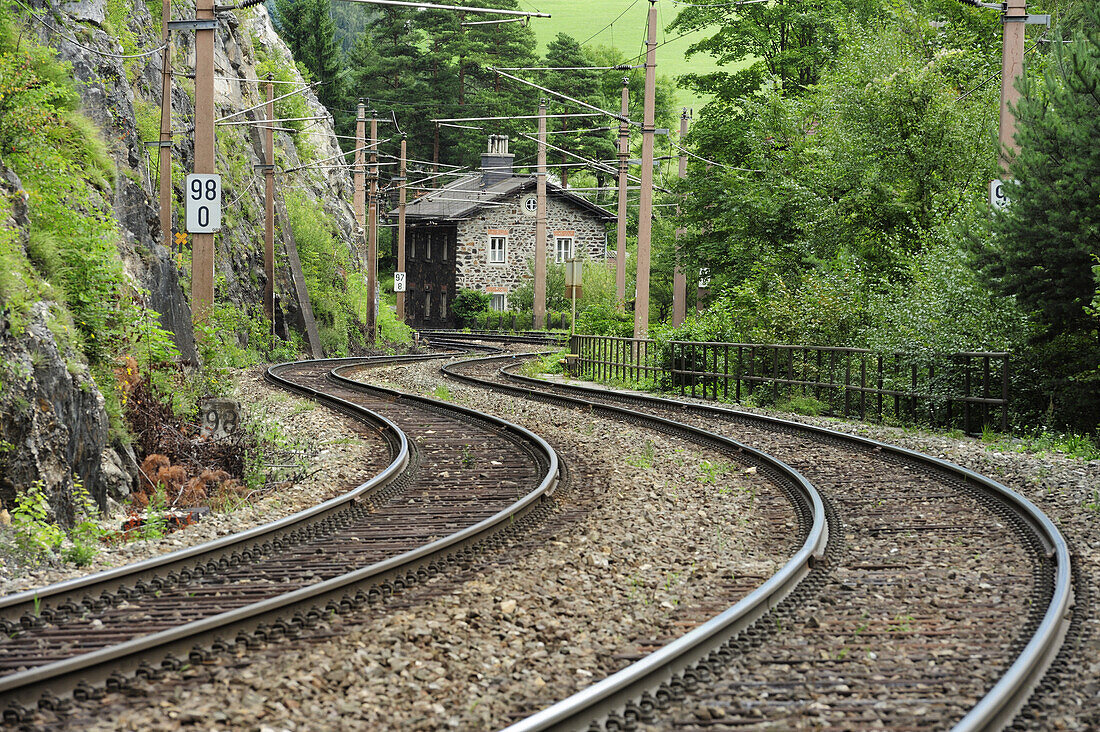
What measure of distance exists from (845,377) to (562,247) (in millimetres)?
51588

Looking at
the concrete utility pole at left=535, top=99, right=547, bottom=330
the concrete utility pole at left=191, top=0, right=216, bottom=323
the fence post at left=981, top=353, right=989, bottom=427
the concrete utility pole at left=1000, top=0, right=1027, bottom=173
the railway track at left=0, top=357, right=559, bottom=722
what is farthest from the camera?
the concrete utility pole at left=535, top=99, right=547, bottom=330

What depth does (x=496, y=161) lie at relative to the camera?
72562 mm

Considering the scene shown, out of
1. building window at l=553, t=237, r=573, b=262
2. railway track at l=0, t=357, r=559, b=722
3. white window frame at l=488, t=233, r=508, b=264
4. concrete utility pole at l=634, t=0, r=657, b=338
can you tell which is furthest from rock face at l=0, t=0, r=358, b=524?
building window at l=553, t=237, r=573, b=262

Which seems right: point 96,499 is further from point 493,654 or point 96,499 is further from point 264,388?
point 264,388

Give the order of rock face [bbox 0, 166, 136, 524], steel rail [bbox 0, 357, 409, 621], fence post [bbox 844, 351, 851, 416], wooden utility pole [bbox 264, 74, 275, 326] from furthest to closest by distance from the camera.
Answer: wooden utility pole [bbox 264, 74, 275, 326]
fence post [bbox 844, 351, 851, 416]
rock face [bbox 0, 166, 136, 524]
steel rail [bbox 0, 357, 409, 621]

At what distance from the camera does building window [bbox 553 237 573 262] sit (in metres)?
69.4

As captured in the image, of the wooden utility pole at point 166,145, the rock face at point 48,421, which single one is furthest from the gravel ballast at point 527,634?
the wooden utility pole at point 166,145

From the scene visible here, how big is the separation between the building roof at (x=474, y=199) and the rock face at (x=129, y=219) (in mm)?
10274

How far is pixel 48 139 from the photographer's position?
559 inches

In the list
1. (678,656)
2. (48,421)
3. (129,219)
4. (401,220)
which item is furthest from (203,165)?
(401,220)

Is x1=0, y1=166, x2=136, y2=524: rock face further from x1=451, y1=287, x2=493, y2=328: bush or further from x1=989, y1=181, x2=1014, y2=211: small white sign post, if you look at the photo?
x1=451, y1=287, x2=493, y2=328: bush

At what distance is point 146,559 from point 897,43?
22.8 m

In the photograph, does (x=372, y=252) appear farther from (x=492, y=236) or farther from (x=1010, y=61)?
(x=1010, y=61)

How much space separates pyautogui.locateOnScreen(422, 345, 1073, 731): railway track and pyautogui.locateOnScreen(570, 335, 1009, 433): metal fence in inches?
229
